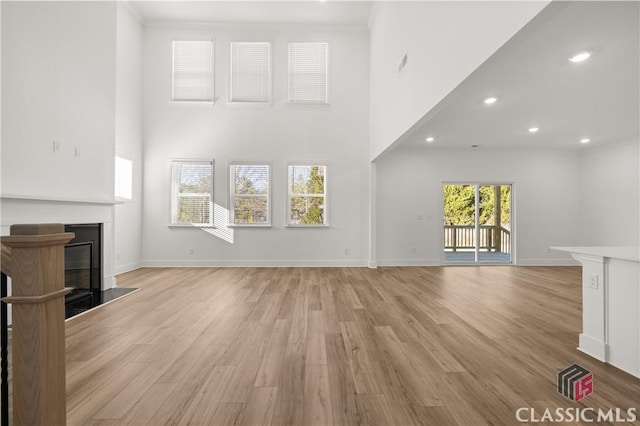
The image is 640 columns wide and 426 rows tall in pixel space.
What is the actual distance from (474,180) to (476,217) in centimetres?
88

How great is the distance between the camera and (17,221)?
331cm

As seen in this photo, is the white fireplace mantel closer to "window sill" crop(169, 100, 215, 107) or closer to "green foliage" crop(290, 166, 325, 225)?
"green foliage" crop(290, 166, 325, 225)

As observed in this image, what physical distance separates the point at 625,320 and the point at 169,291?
5127 mm

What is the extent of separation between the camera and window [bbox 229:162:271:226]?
741cm

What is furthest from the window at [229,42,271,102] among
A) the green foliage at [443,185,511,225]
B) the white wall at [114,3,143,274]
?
the green foliage at [443,185,511,225]

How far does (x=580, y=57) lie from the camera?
127 inches

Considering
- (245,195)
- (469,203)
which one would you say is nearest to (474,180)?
(469,203)

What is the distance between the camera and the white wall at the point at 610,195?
6801mm

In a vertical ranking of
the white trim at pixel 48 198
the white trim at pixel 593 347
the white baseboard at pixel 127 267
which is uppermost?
the white trim at pixel 48 198

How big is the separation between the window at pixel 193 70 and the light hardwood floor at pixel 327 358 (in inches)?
186

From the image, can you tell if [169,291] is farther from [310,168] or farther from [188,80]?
[188,80]

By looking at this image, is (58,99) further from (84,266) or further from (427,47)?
(427,47)
